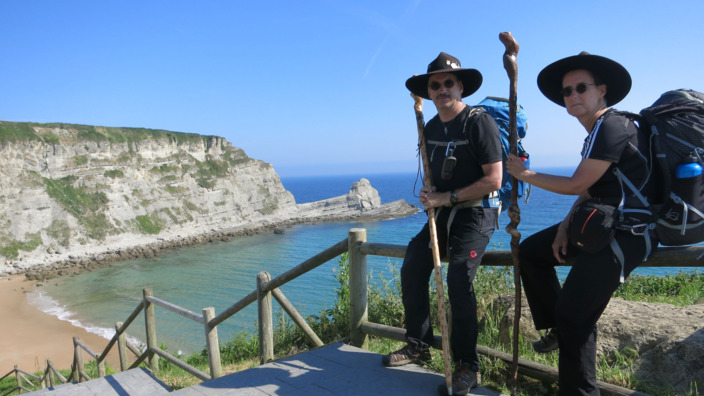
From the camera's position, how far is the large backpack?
2281 millimetres

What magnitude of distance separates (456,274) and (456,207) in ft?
1.66

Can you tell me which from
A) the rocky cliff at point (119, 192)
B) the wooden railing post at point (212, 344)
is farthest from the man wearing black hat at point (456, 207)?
the rocky cliff at point (119, 192)

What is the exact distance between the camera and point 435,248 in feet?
10.7

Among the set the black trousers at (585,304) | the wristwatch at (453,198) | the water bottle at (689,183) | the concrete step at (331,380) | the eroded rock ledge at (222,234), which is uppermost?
the water bottle at (689,183)

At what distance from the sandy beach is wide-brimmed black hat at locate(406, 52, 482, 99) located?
62.2ft

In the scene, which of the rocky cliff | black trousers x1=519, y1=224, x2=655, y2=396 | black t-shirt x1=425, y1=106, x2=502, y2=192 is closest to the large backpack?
black trousers x1=519, y1=224, x2=655, y2=396

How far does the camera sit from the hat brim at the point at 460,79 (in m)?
3.51

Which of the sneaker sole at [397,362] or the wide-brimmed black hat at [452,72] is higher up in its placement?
the wide-brimmed black hat at [452,72]

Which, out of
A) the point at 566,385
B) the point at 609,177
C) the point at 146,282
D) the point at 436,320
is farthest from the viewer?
the point at 146,282

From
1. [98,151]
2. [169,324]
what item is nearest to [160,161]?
[98,151]

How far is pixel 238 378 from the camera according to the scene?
12.2 ft

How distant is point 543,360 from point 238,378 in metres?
2.45

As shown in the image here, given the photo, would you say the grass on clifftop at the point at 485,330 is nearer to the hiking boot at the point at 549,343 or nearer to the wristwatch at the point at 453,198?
the hiking boot at the point at 549,343

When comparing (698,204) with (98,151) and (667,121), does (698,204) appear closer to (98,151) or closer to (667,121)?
(667,121)
